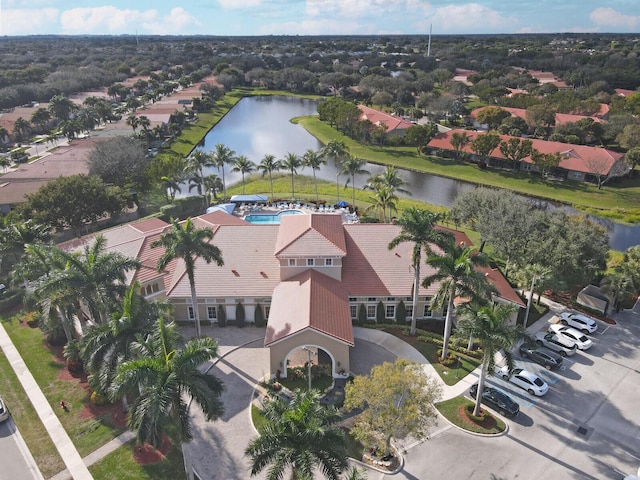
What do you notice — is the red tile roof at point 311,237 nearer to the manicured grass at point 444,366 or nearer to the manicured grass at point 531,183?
the manicured grass at point 444,366

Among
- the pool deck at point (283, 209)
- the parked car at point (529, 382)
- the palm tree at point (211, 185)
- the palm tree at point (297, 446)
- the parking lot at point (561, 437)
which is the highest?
the palm tree at point (297, 446)

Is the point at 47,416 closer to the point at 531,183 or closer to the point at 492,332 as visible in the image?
the point at 492,332

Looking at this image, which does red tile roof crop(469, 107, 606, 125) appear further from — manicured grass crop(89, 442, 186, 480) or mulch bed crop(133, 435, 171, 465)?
manicured grass crop(89, 442, 186, 480)

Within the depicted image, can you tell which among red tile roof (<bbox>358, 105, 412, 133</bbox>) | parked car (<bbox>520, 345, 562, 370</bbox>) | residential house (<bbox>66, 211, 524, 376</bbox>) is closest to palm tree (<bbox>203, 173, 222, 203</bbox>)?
residential house (<bbox>66, 211, 524, 376</bbox>)

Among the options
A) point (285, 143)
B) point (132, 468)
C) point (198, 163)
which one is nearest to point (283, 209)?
point (198, 163)

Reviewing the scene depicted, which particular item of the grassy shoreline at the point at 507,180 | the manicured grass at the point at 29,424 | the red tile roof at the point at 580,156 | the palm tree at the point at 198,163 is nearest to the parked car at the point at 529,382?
the manicured grass at the point at 29,424

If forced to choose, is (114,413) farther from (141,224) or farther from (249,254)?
(141,224)
